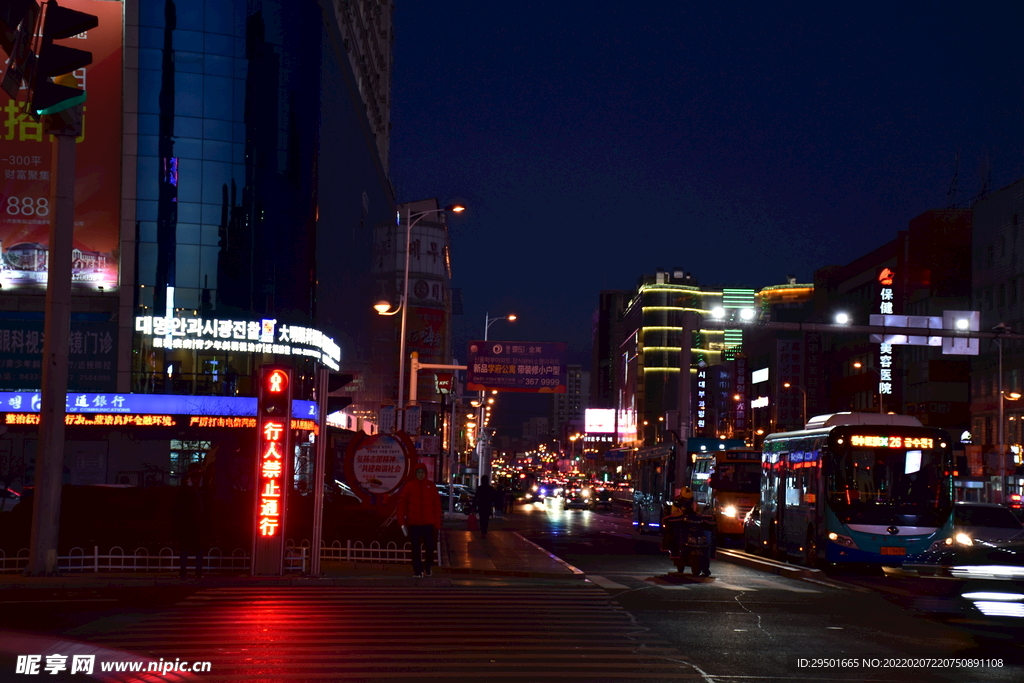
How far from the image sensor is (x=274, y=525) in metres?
20.0

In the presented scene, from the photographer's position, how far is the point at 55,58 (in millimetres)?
12789

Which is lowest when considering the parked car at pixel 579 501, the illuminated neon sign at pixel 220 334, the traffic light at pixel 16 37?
the parked car at pixel 579 501

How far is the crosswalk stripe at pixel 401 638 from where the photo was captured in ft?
35.8

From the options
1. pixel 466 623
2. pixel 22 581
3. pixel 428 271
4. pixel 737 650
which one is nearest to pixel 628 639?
pixel 737 650

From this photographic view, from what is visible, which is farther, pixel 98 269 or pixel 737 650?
pixel 98 269

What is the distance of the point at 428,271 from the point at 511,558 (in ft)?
300

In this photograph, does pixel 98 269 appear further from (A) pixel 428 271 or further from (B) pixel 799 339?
(B) pixel 799 339

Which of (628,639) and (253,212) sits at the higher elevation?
(253,212)

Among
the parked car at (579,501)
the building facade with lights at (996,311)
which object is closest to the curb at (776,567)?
the building facade with lights at (996,311)

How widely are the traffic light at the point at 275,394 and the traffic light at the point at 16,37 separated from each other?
8.78 metres

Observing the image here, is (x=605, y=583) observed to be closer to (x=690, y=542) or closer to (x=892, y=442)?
(x=690, y=542)

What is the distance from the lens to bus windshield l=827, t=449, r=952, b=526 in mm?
25453

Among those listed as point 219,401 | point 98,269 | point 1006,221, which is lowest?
point 219,401

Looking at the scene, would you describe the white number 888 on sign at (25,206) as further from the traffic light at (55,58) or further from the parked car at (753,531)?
the traffic light at (55,58)
